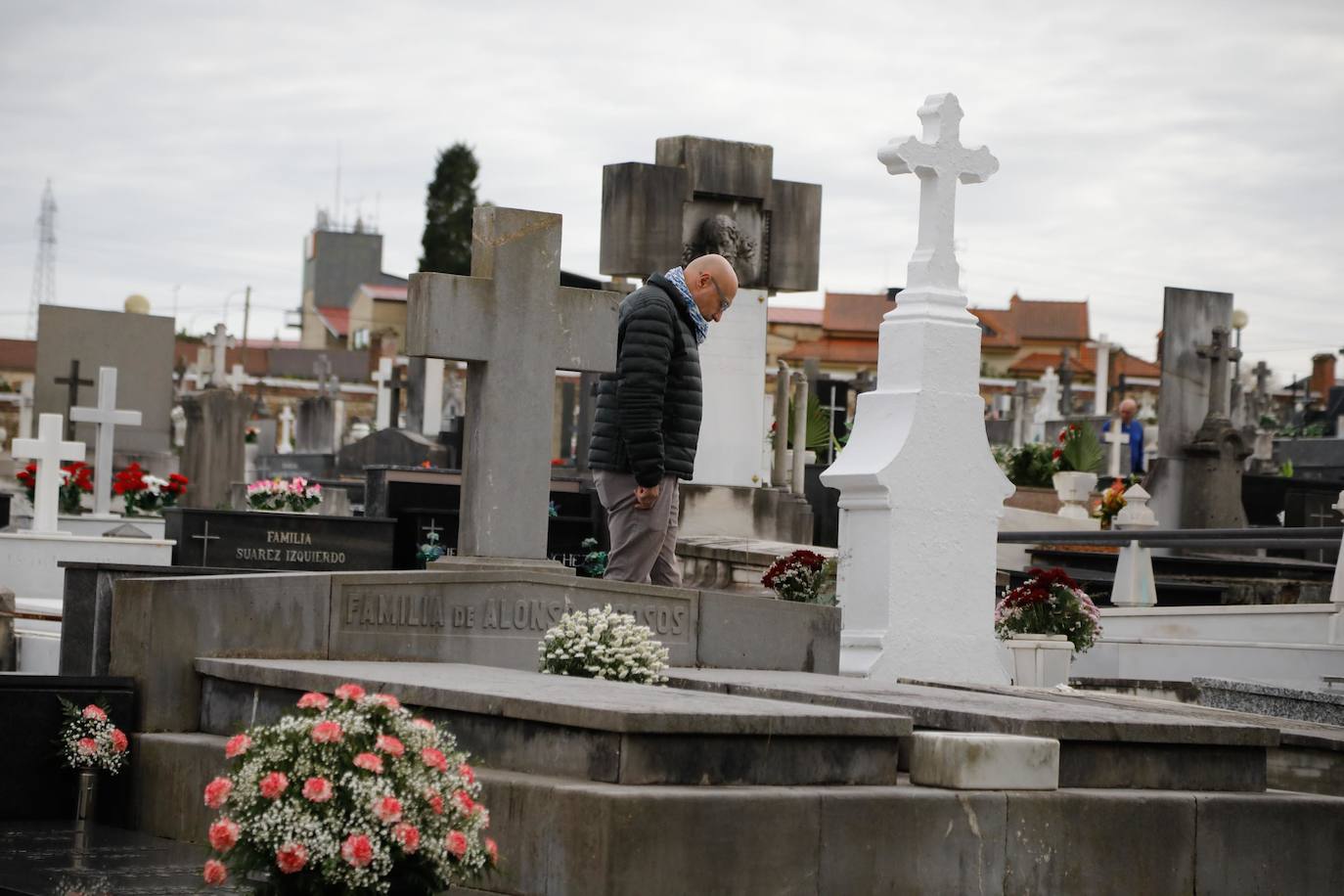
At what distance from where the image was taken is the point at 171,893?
4582 millimetres

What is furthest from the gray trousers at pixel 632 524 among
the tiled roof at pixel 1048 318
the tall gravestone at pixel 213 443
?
the tiled roof at pixel 1048 318

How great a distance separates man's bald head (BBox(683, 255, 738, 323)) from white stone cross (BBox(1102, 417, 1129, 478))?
18410 millimetres

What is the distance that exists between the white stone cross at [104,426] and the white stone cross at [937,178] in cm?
1090

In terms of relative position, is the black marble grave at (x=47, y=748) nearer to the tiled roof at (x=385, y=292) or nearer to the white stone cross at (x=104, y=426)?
the white stone cross at (x=104, y=426)

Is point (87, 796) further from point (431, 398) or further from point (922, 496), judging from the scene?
point (431, 398)

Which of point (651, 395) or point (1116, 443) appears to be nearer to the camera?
point (651, 395)

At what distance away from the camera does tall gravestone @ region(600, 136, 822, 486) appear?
13711mm

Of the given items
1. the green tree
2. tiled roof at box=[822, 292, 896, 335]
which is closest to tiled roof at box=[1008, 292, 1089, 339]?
tiled roof at box=[822, 292, 896, 335]

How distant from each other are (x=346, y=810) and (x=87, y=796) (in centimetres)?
223

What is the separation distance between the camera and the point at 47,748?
5.92 metres

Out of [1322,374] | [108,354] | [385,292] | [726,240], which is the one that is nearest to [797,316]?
[385,292]

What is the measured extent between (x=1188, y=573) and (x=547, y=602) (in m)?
9.07

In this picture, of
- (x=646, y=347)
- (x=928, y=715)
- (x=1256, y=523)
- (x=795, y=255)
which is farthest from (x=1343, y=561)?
(x=1256, y=523)

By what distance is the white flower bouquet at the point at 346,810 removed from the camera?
391 cm
